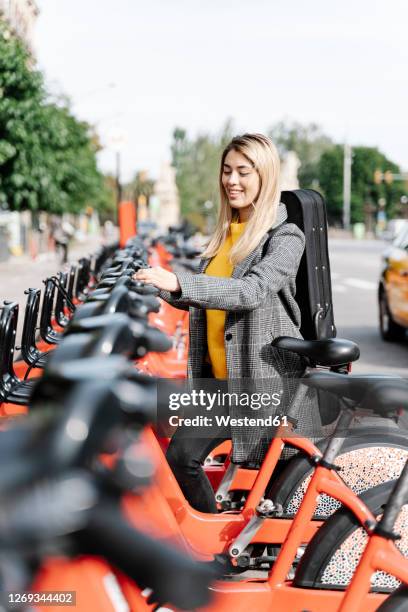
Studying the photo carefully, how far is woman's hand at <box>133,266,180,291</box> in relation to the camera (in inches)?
102

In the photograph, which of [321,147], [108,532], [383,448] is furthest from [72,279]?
[321,147]

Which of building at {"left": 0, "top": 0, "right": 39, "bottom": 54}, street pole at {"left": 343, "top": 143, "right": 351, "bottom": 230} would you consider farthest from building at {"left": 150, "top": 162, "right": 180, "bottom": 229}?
street pole at {"left": 343, "top": 143, "right": 351, "bottom": 230}

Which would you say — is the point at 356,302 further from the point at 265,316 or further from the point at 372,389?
the point at 372,389

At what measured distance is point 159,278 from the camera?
8.89ft

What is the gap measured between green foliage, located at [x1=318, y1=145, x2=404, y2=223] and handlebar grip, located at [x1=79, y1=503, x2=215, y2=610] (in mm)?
120529

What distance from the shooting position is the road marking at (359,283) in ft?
74.1

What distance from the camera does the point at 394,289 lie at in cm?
1188

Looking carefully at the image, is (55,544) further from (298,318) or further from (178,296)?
(298,318)

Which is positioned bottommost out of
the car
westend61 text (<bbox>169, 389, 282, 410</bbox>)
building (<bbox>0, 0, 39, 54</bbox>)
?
the car

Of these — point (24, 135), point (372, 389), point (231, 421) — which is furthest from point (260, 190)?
point (24, 135)

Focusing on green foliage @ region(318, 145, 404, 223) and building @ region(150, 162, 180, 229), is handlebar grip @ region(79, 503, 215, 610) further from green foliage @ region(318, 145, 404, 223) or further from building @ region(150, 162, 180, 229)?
green foliage @ region(318, 145, 404, 223)

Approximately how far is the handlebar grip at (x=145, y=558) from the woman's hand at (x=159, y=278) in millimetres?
1776

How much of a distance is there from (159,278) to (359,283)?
2167cm

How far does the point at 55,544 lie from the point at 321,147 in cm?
13521
